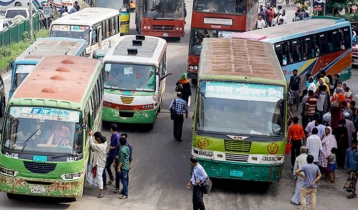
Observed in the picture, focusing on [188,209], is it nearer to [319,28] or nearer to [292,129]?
[292,129]

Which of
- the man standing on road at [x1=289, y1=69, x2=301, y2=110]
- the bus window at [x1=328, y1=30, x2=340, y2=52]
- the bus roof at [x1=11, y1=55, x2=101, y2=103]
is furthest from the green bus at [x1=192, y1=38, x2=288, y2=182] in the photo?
the bus window at [x1=328, y1=30, x2=340, y2=52]

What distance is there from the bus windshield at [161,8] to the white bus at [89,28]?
535 cm

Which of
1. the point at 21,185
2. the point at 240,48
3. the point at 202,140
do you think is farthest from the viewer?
the point at 240,48

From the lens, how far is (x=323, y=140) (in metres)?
18.5

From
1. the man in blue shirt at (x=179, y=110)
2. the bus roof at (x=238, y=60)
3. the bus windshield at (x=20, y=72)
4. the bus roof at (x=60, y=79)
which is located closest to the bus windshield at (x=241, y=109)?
the bus roof at (x=238, y=60)

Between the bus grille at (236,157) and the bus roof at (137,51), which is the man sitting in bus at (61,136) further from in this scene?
the bus roof at (137,51)

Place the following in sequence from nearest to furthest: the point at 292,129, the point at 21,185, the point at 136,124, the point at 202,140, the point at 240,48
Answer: the point at 21,185 < the point at 202,140 < the point at 292,129 < the point at 240,48 < the point at 136,124

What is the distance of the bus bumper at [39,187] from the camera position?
15516mm

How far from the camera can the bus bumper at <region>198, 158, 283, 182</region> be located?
1739cm

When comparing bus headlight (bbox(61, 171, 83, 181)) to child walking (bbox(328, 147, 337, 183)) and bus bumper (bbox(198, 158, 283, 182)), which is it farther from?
child walking (bbox(328, 147, 337, 183))

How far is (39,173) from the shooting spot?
15547 millimetres

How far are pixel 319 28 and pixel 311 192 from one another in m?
14.1

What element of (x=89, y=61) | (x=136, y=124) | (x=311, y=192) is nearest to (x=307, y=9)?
(x=136, y=124)

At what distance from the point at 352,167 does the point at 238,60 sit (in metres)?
4.06
